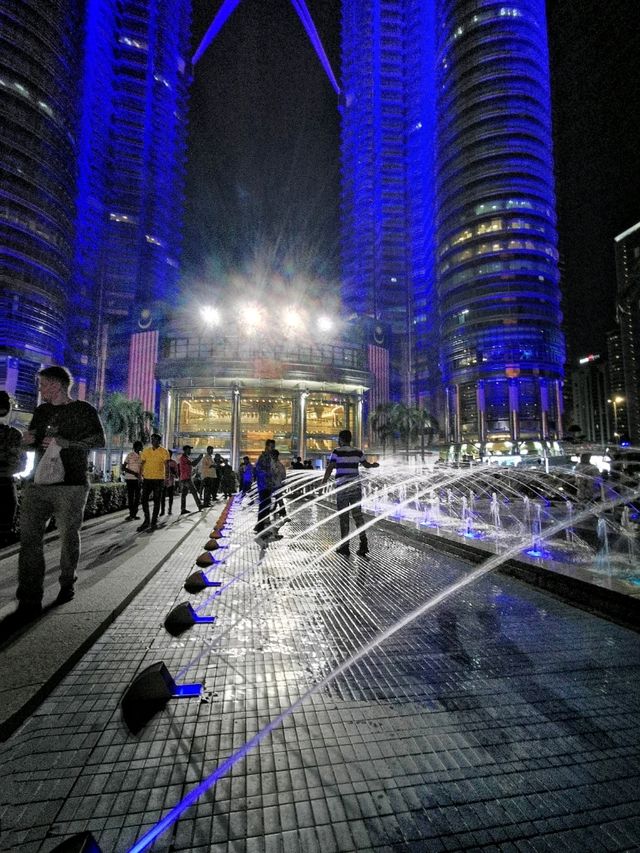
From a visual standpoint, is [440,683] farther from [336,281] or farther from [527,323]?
[336,281]

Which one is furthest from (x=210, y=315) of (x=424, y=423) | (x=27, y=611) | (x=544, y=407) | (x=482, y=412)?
(x=544, y=407)

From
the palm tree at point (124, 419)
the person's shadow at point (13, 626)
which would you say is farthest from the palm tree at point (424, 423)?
the person's shadow at point (13, 626)

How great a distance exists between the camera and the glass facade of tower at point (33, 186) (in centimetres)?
6525

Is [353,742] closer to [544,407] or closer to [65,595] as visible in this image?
[65,595]

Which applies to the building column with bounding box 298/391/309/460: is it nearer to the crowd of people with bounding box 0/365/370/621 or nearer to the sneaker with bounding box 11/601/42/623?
the crowd of people with bounding box 0/365/370/621

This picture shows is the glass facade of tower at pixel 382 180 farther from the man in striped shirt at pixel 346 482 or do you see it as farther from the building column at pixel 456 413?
the man in striped shirt at pixel 346 482

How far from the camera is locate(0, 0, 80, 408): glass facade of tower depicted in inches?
2569

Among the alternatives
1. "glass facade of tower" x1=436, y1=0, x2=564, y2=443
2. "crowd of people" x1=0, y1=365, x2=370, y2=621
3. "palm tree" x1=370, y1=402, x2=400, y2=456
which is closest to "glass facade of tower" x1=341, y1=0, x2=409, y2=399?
"glass facade of tower" x1=436, y1=0, x2=564, y2=443

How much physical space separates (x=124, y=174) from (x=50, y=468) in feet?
399

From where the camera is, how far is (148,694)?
2836 millimetres

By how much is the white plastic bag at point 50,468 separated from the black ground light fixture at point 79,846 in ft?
11.2

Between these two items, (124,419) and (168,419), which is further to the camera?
(168,419)

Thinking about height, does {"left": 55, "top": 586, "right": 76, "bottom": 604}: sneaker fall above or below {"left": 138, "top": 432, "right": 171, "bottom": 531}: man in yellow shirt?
below

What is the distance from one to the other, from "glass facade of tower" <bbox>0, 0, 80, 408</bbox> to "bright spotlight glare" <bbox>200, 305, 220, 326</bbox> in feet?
95.9
